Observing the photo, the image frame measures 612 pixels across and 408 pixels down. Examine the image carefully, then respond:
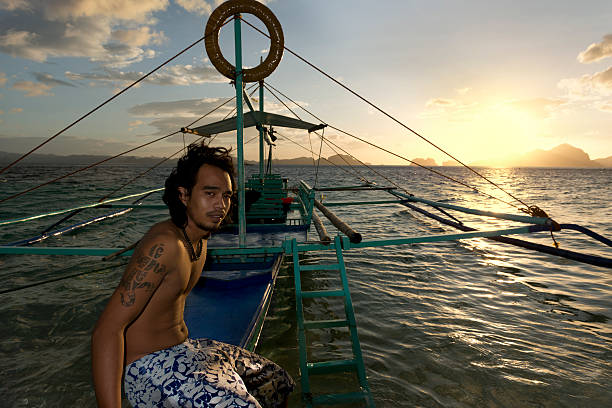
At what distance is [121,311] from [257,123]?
10.3 m

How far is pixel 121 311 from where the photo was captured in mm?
1619

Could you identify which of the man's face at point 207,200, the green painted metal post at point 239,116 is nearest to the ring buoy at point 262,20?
the green painted metal post at point 239,116

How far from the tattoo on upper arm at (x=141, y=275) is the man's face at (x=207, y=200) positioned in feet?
1.38

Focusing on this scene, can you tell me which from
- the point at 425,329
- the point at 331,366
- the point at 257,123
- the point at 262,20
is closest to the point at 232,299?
the point at 331,366

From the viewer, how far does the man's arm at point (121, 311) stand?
1.51m

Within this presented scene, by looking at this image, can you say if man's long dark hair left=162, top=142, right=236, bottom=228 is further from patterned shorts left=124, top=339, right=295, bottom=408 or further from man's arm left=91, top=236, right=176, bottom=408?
patterned shorts left=124, top=339, right=295, bottom=408

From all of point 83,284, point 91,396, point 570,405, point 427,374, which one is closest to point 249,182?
point 83,284

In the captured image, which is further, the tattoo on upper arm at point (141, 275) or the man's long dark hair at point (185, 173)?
the man's long dark hair at point (185, 173)

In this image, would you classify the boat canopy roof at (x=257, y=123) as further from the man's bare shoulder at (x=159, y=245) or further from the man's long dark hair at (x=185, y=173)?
the man's bare shoulder at (x=159, y=245)

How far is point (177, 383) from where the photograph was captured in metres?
1.79

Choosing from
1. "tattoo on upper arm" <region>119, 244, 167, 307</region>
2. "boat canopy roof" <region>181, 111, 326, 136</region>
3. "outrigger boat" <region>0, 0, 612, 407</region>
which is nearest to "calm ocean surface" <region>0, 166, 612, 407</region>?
"outrigger boat" <region>0, 0, 612, 407</region>

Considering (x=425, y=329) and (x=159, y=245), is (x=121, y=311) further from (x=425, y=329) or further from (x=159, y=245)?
(x=425, y=329)

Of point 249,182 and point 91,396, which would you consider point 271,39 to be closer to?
point 249,182

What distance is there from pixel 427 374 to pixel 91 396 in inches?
204
